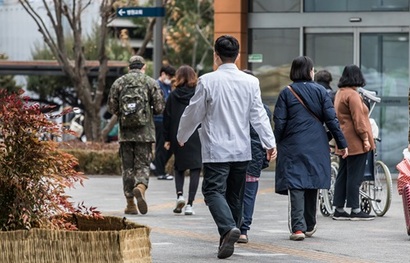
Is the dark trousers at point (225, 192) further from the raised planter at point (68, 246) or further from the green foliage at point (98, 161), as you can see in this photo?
the green foliage at point (98, 161)

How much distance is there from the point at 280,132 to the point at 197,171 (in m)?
2.95

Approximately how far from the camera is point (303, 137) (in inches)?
487

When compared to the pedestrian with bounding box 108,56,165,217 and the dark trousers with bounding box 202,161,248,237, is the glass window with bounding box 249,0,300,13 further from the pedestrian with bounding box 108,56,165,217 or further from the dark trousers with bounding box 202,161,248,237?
the dark trousers with bounding box 202,161,248,237

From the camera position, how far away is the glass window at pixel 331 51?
2159 cm

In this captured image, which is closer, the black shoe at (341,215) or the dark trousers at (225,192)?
the dark trousers at (225,192)

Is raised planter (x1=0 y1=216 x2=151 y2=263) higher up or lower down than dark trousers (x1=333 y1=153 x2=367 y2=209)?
higher up

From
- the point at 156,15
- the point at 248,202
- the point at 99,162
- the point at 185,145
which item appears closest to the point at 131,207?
the point at 185,145

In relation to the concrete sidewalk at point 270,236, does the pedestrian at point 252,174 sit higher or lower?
higher

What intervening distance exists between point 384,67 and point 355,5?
1.08m

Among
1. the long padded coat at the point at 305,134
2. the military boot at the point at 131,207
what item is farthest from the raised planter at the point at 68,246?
the military boot at the point at 131,207

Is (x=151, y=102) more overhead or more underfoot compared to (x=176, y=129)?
more overhead

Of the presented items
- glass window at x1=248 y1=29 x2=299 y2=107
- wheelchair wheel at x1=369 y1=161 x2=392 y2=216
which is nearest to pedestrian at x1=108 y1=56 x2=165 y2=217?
wheelchair wheel at x1=369 y1=161 x2=392 y2=216

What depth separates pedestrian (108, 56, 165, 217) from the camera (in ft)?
48.3

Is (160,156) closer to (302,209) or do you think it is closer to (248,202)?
(302,209)
